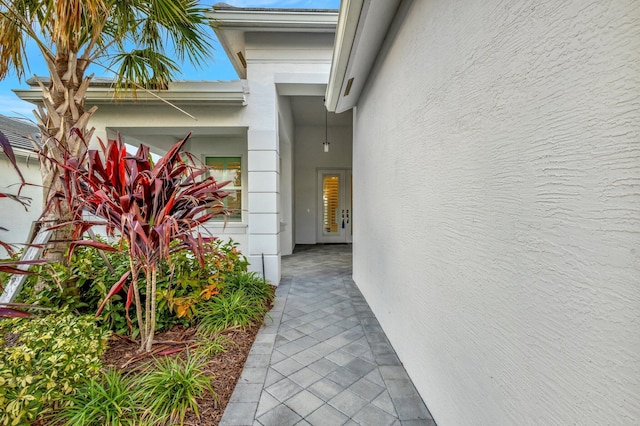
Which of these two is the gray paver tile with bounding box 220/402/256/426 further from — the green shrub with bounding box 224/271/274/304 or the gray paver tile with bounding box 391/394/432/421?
the green shrub with bounding box 224/271/274/304

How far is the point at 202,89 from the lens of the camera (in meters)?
3.76

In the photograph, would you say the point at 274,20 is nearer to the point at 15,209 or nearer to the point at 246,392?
the point at 246,392

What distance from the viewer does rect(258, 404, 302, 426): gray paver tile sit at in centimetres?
150

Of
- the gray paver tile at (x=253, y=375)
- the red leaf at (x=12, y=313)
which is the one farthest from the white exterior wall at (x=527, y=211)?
the red leaf at (x=12, y=313)

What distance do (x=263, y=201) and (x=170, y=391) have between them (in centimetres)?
289

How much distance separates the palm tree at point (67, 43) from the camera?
203cm

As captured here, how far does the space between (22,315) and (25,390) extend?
32 cm

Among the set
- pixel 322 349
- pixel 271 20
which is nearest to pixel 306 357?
pixel 322 349

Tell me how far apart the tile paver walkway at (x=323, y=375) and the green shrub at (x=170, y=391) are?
23 centimetres

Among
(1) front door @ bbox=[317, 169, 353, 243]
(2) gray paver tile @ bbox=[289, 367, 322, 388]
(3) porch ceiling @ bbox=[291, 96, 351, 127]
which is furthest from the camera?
(1) front door @ bbox=[317, 169, 353, 243]

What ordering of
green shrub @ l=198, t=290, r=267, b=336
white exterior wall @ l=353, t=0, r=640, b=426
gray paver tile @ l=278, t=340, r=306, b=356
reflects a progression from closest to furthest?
white exterior wall @ l=353, t=0, r=640, b=426 < gray paver tile @ l=278, t=340, r=306, b=356 < green shrub @ l=198, t=290, r=267, b=336

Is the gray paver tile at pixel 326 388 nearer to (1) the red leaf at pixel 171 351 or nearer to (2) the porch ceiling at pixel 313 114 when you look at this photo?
(1) the red leaf at pixel 171 351

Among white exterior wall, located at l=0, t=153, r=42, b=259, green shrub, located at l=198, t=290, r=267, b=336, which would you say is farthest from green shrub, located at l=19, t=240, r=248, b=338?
white exterior wall, located at l=0, t=153, r=42, b=259

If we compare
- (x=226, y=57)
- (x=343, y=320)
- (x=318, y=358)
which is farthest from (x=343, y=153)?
(x=318, y=358)
